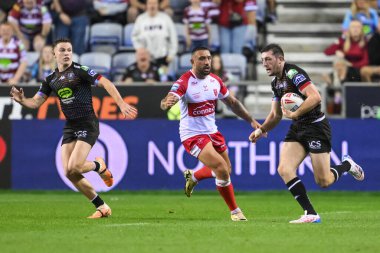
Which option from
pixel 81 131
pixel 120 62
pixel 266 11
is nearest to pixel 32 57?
pixel 120 62

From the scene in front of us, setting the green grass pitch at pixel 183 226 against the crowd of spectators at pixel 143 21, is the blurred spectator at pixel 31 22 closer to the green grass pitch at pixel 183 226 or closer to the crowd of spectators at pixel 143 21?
the crowd of spectators at pixel 143 21

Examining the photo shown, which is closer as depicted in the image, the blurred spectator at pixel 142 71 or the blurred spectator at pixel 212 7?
the blurred spectator at pixel 142 71

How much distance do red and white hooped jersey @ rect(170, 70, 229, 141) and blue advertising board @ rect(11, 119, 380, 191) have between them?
583 cm

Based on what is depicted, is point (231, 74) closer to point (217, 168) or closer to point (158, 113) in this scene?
point (158, 113)

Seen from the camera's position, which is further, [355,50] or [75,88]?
[355,50]

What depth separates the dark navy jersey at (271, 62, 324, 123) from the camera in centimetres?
1298

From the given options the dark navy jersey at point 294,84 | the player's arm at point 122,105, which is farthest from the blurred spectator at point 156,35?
the dark navy jersey at point 294,84

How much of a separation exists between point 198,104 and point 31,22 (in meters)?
10.1

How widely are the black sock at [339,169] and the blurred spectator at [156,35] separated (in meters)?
8.44

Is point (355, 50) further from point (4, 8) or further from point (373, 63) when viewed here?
point (4, 8)

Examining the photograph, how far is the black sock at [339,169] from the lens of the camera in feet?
45.7

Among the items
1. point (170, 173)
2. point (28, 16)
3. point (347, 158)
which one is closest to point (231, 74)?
point (170, 173)

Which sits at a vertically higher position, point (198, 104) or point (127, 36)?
point (198, 104)

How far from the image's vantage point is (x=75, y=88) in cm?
1466
